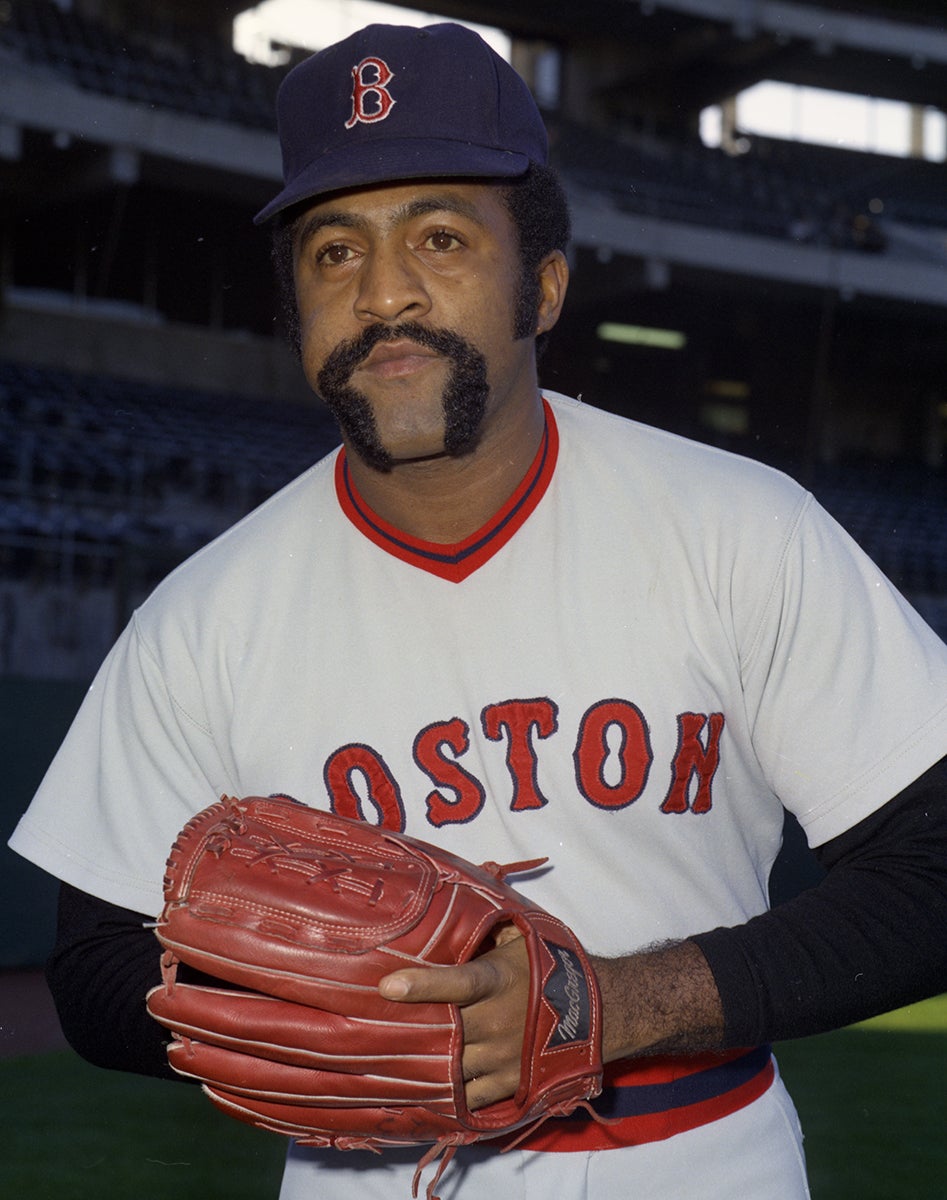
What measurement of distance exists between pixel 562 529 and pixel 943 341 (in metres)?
14.6

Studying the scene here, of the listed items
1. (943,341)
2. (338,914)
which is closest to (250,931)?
(338,914)

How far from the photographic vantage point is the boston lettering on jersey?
1428mm

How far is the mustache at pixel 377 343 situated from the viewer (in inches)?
58.4

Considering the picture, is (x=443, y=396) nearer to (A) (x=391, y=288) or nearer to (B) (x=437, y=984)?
(A) (x=391, y=288)

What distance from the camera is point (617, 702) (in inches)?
56.5

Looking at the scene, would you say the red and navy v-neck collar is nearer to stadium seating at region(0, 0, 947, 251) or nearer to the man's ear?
the man's ear

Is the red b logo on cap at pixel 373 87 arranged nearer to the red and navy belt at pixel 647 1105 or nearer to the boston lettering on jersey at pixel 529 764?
the boston lettering on jersey at pixel 529 764

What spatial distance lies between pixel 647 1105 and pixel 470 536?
0.59m

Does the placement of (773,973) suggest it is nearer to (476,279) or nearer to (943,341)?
(476,279)

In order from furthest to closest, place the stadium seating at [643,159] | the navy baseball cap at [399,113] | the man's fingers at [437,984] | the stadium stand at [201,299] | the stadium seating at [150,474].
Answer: the stadium seating at [643,159] < the stadium stand at [201,299] < the stadium seating at [150,474] < the navy baseball cap at [399,113] < the man's fingers at [437,984]

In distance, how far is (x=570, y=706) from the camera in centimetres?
144

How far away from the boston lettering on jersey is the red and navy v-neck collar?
6.5 inches

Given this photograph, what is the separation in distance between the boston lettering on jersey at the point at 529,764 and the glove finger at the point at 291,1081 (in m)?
0.30

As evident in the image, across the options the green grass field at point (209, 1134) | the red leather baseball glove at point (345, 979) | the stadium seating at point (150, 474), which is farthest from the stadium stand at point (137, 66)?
the red leather baseball glove at point (345, 979)
